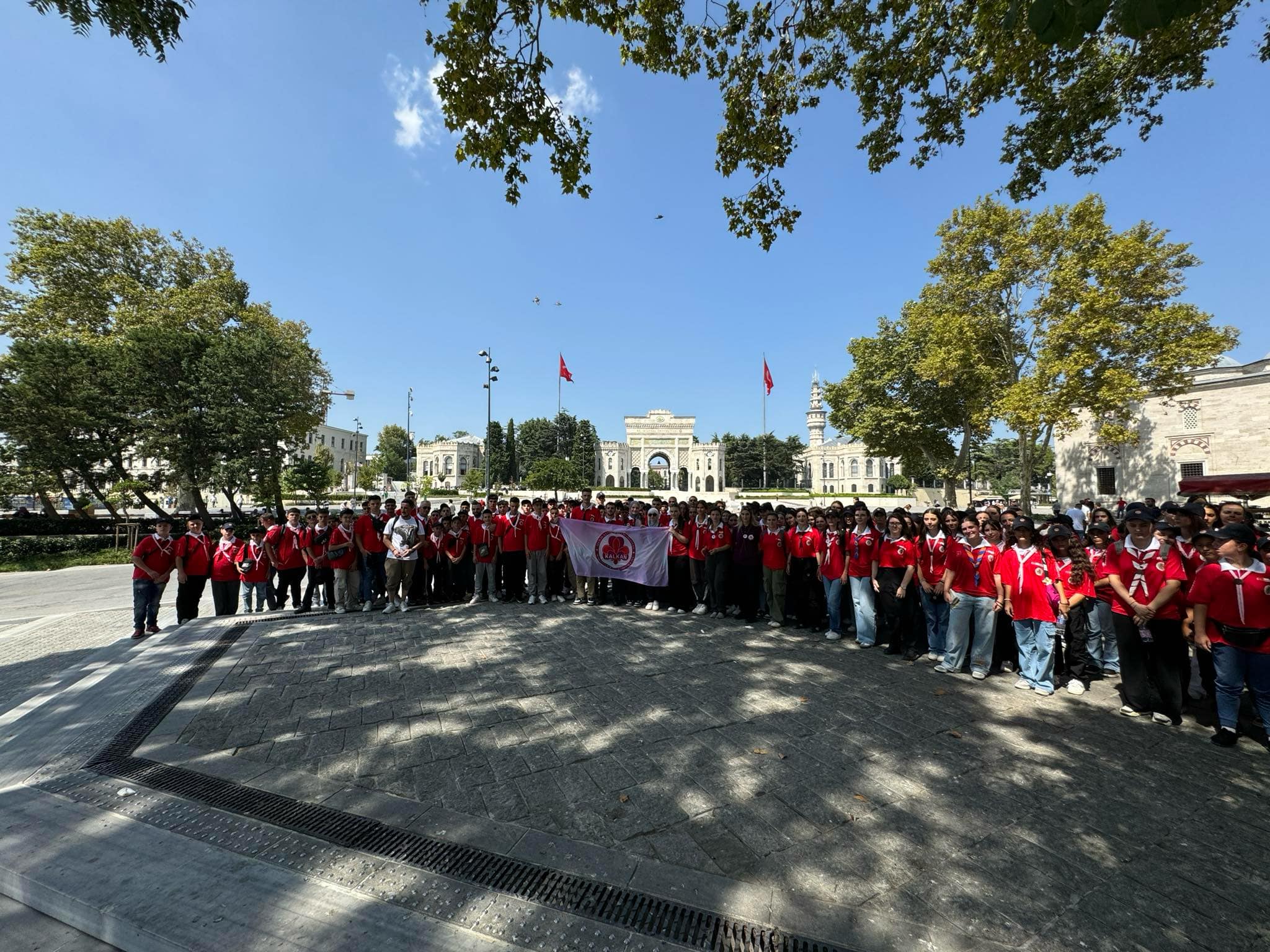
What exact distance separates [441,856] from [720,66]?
27.7 ft

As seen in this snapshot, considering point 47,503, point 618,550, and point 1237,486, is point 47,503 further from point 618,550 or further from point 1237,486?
point 1237,486

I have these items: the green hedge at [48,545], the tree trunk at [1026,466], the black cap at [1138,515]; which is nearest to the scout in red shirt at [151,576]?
the black cap at [1138,515]

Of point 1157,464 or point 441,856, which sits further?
point 1157,464

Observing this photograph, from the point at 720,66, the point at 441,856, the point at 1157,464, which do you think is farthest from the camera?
the point at 1157,464

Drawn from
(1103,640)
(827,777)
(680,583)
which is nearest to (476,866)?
(827,777)

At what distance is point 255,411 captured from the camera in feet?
80.0

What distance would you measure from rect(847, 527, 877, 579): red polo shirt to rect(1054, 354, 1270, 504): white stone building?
31.8 metres

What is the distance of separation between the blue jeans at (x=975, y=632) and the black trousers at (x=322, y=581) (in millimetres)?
9343

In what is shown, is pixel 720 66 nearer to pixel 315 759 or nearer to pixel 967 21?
pixel 967 21

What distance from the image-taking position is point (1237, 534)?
424 cm

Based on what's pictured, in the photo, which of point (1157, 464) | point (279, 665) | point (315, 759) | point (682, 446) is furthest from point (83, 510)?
point (682, 446)

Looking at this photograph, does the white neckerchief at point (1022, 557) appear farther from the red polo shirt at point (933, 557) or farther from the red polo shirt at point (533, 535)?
the red polo shirt at point (533, 535)

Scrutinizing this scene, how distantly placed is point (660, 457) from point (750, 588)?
90683mm

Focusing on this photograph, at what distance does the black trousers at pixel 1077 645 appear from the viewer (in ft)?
18.5
